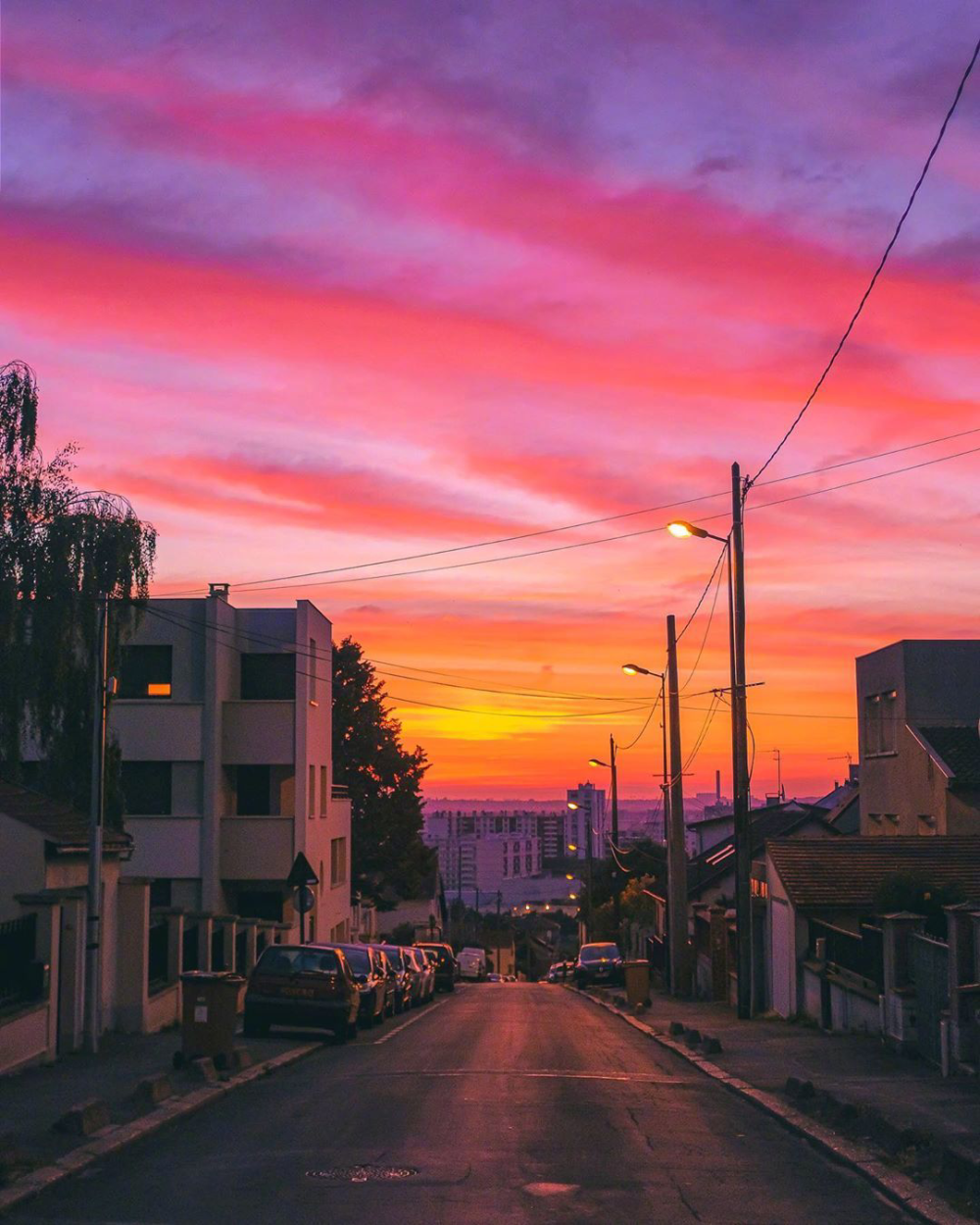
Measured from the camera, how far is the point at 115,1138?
11.4 m

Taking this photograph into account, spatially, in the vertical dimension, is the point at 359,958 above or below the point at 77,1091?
above

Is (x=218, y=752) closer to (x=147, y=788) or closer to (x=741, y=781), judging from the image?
(x=147, y=788)

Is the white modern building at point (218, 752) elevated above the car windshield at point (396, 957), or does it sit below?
above

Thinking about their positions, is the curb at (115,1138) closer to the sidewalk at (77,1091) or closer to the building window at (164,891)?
the sidewalk at (77,1091)

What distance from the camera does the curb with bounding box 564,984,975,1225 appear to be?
364 inches

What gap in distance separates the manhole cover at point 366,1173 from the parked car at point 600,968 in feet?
134

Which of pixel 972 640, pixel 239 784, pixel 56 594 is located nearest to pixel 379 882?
pixel 239 784

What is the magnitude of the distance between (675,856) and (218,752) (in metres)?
14.7

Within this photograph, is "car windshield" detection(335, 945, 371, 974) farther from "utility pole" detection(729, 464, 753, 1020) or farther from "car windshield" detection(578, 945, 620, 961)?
"car windshield" detection(578, 945, 620, 961)

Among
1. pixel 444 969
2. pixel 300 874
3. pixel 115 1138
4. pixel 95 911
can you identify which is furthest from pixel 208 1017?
pixel 444 969

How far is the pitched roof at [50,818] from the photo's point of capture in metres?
20.5

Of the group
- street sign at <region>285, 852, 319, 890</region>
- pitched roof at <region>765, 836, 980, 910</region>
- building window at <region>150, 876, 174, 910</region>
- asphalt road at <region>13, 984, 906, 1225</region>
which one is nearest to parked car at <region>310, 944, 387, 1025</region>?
street sign at <region>285, 852, 319, 890</region>

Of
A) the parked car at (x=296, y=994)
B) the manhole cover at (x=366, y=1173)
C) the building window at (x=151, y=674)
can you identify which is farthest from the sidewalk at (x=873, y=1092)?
the building window at (x=151, y=674)

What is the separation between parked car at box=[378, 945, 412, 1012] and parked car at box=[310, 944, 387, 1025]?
152 inches
